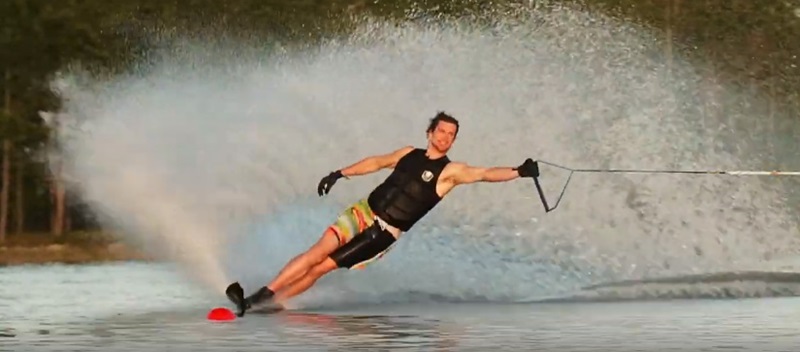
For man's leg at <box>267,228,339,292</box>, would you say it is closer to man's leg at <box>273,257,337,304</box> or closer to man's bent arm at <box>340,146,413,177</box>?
man's leg at <box>273,257,337,304</box>

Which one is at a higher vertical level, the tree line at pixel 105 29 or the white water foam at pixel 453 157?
the tree line at pixel 105 29

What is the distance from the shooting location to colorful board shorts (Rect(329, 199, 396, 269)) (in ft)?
42.3

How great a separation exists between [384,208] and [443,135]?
614 millimetres

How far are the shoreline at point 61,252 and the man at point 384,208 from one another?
11.1 meters

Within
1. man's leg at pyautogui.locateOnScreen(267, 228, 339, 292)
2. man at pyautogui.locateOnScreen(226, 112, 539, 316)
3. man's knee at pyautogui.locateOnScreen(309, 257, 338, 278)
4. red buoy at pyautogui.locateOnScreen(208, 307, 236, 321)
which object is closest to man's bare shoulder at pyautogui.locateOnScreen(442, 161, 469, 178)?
man at pyautogui.locateOnScreen(226, 112, 539, 316)

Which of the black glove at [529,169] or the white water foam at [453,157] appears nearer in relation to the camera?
the black glove at [529,169]

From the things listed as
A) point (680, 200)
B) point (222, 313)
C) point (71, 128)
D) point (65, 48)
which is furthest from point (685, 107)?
point (65, 48)

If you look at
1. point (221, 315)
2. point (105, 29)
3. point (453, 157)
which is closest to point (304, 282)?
point (221, 315)

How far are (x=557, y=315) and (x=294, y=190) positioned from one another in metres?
3.97

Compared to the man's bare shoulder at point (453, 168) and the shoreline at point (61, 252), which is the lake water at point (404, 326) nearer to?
the man's bare shoulder at point (453, 168)

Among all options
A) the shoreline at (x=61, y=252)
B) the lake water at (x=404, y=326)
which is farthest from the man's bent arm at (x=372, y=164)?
the shoreline at (x=61, y=252)

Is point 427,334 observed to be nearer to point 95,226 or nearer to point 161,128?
point 161,128

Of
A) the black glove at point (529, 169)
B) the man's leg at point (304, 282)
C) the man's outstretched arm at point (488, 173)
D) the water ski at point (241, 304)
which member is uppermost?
the man's outstretched arm at point (488, 173)

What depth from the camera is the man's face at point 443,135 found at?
1288cm
